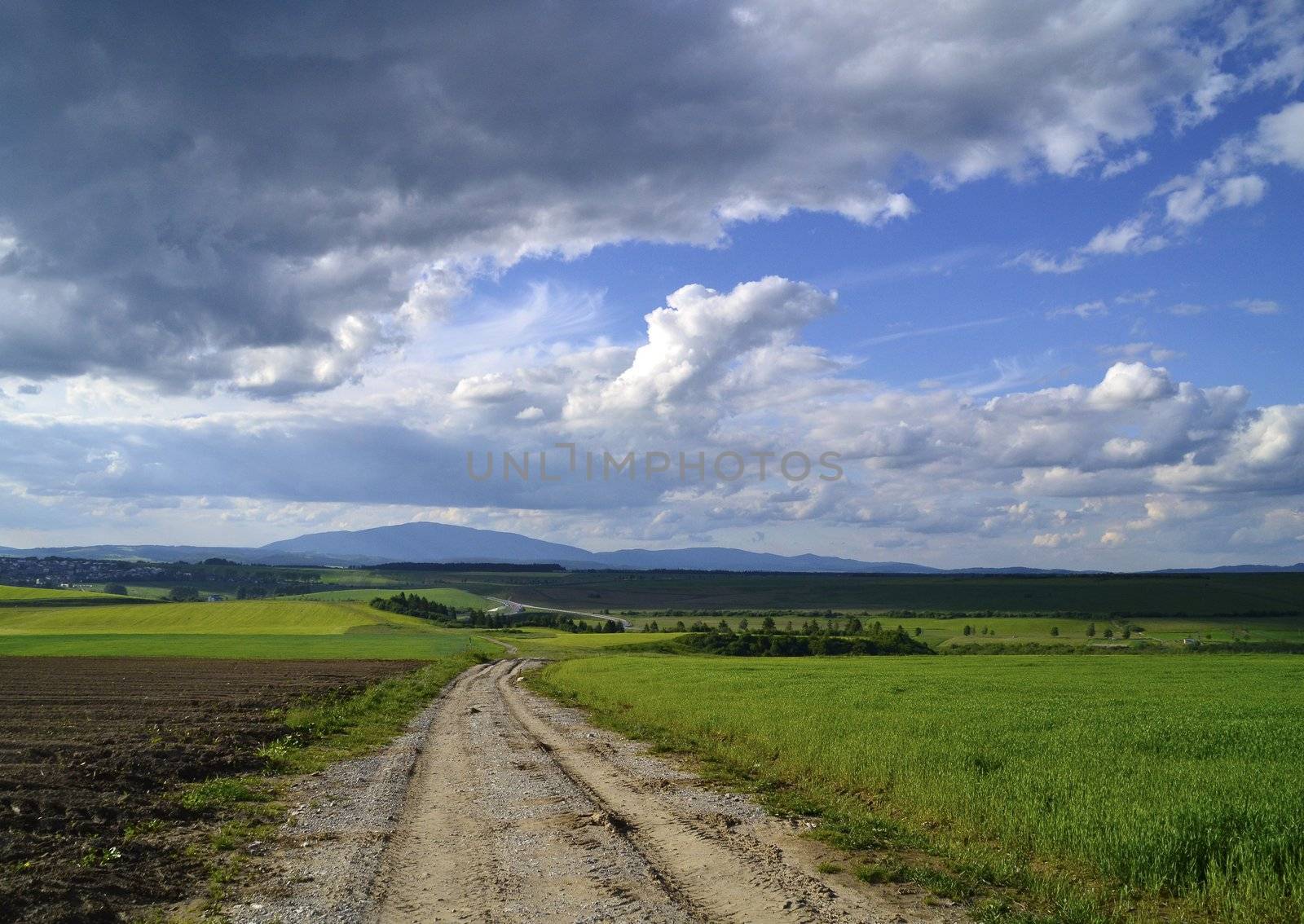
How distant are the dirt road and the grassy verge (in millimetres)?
2004

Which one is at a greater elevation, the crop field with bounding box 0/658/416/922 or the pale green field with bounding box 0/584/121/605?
the crop field with bounding box 0/658/416/922

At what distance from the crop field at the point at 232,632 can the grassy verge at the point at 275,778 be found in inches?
1965

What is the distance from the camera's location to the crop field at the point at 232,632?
83.5m

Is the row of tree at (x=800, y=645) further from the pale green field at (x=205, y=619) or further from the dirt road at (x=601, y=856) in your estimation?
the dirt road at (x=601, y=856)

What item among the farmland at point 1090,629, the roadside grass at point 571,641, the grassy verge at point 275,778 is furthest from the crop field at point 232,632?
the grassy verge at point 275,778

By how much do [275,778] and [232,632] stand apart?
113263 millimetres

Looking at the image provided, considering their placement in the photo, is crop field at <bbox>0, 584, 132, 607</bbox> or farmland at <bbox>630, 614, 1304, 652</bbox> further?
crop field at <bbox>0, 584, 132, 607</bbox>

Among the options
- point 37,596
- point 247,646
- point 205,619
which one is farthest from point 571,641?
point 37,596

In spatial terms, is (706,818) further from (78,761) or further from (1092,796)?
(78,761)

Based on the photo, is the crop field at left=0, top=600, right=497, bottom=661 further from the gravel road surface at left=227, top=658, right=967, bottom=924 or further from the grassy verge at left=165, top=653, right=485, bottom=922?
the gravel road surface at left=227, top=658, right=967, bottom=924

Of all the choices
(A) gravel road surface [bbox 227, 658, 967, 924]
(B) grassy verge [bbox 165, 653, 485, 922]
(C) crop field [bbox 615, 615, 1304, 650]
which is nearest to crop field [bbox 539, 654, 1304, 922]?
(A) gravel road surface [bbox 227, 658, 967, 924]

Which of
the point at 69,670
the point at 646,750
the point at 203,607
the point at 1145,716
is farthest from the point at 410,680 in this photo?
the point at 203,607

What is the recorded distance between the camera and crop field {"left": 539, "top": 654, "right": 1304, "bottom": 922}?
973 cm

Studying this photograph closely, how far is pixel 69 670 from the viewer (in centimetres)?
5347
